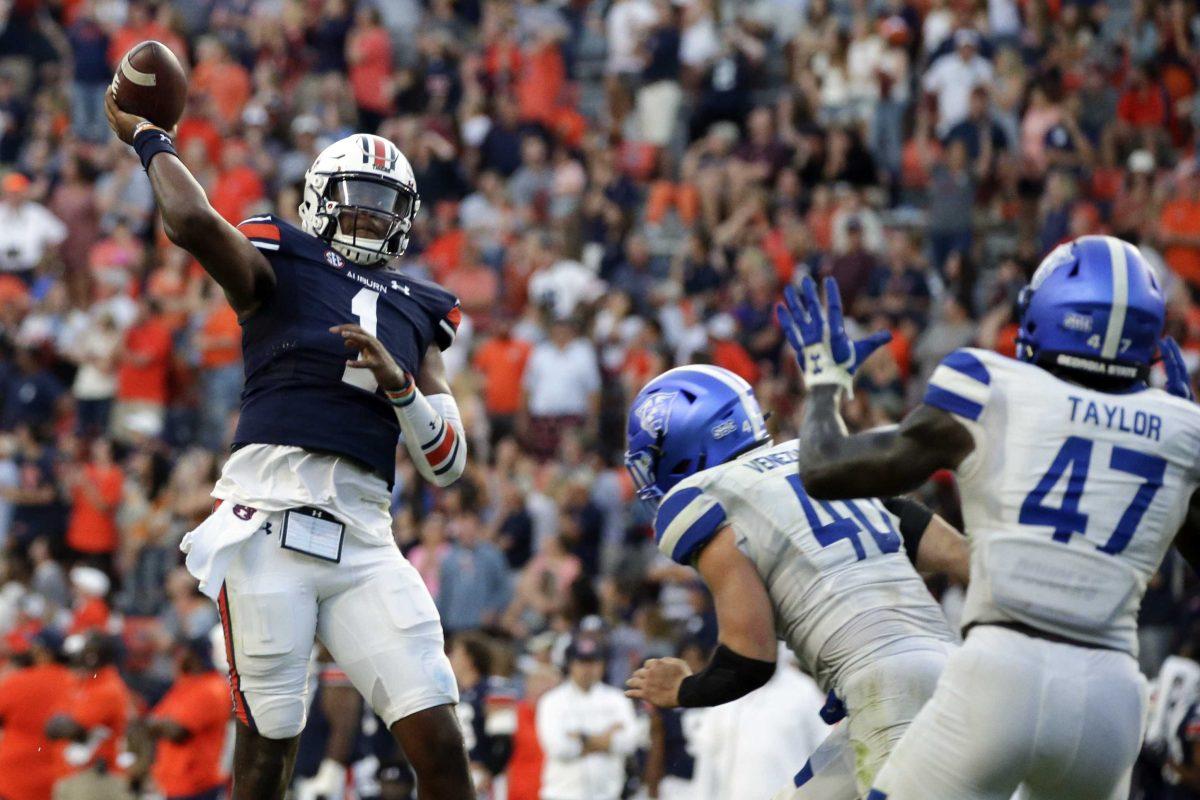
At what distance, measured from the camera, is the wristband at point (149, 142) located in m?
5.84

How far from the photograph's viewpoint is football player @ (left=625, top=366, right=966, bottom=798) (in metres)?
5.21

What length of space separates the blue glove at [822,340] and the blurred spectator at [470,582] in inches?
330

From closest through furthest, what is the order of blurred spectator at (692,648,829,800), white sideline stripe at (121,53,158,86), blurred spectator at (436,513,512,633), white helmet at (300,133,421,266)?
white sideline stripe at (121,53,158,86) → white helmet at (300,133,421,266) → blurred spectator at (692,648,829,800) → blurred spectator at (436,513,512,633)

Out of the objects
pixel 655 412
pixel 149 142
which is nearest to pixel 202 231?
pixel 149 142

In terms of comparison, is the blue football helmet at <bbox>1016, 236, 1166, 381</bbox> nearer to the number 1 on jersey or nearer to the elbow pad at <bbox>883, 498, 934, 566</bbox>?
the elbow pad at <bbox>883, 498, 934, 566</bbox>

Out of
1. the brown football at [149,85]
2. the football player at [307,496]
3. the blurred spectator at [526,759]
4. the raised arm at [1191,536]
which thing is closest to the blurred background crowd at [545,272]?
the blurred spectator at [526,759]

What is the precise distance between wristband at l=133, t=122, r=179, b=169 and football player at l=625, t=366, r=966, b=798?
1912 mm

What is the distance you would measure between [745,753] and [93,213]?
10171 mm

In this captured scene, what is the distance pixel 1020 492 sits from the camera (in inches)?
178

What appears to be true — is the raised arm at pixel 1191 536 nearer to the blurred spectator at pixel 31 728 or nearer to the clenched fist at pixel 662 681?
the clenched fist at pixel 662 681

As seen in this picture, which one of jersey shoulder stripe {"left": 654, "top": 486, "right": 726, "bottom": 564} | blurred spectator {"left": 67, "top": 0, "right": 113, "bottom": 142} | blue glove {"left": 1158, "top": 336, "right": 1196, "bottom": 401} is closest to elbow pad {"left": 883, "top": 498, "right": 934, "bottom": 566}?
jersey shoulder stripe {"left": 654, "top": 486, "right": 726, "bottom": 564}

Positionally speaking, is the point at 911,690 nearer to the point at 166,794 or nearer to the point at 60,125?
the point at 166,794

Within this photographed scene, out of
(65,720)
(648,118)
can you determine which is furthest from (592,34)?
(65,720)

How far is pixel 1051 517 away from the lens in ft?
14.8
